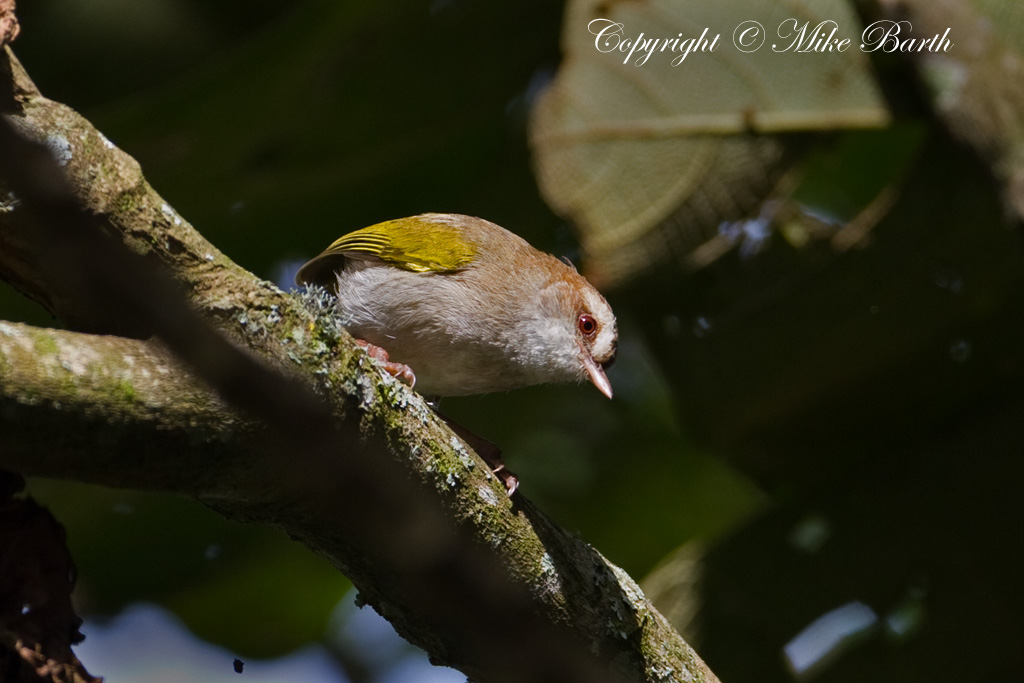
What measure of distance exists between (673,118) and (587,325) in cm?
167

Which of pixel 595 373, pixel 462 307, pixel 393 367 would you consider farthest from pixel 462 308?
pixel 595 373

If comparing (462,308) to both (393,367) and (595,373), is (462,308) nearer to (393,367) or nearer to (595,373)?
(393,367)

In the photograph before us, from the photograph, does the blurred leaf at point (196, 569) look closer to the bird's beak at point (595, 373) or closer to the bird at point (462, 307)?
the bird at point (462, 307)

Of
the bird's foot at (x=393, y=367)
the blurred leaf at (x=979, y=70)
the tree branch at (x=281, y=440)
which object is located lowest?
the tree branch at (x=281, y=440)

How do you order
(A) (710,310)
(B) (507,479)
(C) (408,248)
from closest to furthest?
(B) (507,479) → (C) (408,248) → (A) (710,310)

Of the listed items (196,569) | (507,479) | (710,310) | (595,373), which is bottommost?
(507,479)

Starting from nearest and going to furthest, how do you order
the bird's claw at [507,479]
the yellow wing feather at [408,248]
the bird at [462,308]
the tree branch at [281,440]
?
the tree branch at [281,440] < the bird's claw at [507,479] < the bird at [462,308] < the yellow wing feather at [408,248]

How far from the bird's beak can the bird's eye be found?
0.09 meters

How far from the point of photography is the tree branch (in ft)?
6.01

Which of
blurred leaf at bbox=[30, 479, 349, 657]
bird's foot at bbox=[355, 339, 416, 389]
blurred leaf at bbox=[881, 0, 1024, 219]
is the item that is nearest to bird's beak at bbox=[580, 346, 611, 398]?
bird's foot at bbox=[355, 339, 416, 389]

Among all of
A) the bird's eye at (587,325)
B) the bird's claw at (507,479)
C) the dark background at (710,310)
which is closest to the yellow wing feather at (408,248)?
the bird's eye at (587,325)

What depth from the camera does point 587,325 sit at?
4.27 m

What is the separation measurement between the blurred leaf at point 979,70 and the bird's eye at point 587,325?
216 cm

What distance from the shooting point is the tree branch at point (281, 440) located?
1.83 meters
